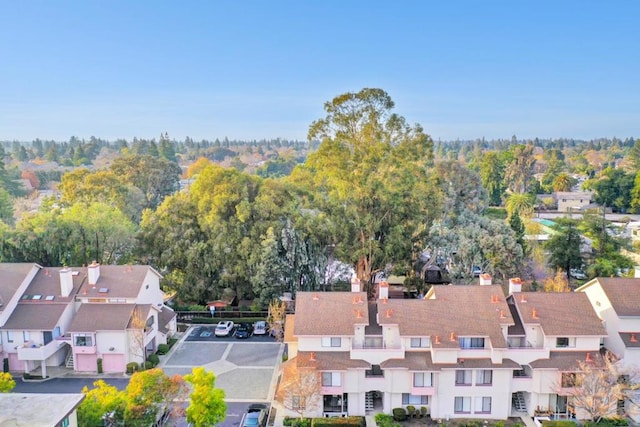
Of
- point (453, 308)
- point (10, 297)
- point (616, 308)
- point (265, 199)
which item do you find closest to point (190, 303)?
point (265, 199)

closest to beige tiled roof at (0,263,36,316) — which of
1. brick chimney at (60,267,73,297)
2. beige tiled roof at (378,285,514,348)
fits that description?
brick chimney at (60,267,73,297)

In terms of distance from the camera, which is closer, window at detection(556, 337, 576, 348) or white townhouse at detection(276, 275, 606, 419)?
white townhouse at detection(276, 275, 606, 419)

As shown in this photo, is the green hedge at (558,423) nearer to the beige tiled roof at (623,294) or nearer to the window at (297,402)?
the beige tiled roof at (623,294)

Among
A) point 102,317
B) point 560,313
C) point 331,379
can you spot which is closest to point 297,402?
point 331,379

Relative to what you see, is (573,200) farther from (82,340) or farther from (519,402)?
(82,340)

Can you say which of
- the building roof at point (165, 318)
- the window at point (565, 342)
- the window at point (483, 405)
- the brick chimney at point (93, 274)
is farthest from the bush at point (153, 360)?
the window at point (565, 342)

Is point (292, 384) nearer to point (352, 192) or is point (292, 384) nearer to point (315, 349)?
point (315, 349)

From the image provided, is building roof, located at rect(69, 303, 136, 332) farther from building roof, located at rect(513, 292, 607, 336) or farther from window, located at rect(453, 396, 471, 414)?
building roof, located at rect(513, 292, 607, 336)
